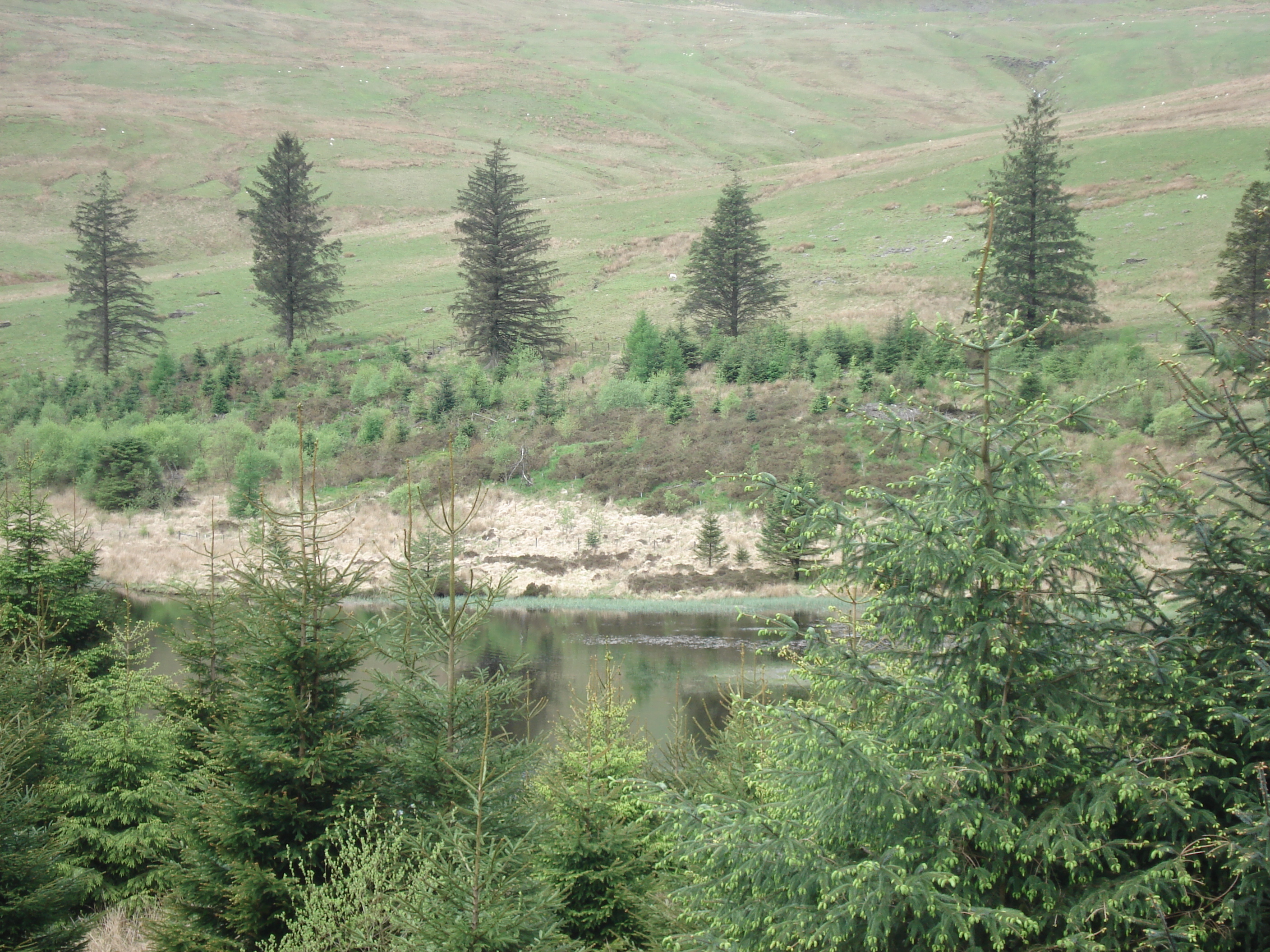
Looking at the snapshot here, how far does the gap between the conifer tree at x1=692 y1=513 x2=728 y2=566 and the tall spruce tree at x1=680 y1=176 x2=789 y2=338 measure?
50.4 ft

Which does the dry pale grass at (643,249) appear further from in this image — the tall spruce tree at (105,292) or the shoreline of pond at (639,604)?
the shoreline of pond at (639,604)

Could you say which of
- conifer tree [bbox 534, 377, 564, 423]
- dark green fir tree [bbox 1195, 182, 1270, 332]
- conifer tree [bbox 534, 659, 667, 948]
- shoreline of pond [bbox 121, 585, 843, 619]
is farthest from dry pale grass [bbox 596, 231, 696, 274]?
conifer tree [bbox 534, 659, 667, 948]

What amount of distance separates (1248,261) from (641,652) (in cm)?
2746

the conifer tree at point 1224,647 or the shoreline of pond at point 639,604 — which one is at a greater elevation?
the conifer tree at point 1224,647

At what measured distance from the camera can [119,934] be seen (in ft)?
33.6

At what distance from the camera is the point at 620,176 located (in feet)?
342

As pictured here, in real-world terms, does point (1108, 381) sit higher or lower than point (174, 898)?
higher

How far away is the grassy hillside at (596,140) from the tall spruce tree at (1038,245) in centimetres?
500

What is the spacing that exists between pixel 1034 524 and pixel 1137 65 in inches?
7563

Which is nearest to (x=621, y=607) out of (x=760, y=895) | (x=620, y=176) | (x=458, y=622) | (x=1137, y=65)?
(x=458, y=622)

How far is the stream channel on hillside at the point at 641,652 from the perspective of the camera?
18.8 metres

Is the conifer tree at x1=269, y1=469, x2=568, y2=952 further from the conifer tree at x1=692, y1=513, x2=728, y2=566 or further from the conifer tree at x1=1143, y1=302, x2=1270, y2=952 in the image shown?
the conifer tree at x1=692, y1=513, x2=728, y2=566

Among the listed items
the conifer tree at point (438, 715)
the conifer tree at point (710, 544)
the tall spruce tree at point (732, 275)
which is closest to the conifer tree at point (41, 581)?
the conifer tree at point (438, 715)

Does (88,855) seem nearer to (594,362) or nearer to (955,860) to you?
(955,860)
